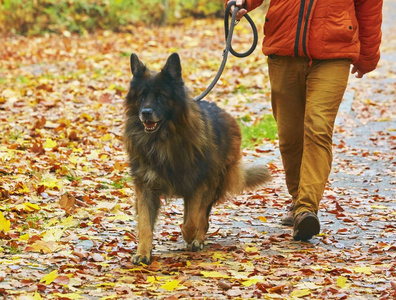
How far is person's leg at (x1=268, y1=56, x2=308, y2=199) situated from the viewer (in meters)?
5.59

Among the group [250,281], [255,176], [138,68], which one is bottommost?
[250,281]

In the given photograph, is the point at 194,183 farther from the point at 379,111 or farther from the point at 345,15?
the point at 379,111

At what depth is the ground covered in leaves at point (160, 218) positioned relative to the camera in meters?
4.24

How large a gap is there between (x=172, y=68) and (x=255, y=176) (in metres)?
1.71

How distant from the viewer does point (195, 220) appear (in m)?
5.22

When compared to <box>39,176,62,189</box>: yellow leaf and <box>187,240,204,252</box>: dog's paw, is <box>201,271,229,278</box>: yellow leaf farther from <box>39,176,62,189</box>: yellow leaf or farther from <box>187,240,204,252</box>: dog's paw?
<box>39,176,62,189</box>: yellow leaf

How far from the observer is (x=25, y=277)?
13.8 ft

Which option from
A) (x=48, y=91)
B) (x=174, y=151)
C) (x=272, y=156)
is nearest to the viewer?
(x=174, y=151)

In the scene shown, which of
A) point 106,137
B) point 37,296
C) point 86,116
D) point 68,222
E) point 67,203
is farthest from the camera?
point 86,116

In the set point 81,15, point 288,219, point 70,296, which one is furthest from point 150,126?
point 81,15

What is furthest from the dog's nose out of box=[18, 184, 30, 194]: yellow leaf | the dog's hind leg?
box=[18, 184, 30, 194]: yellow leaf

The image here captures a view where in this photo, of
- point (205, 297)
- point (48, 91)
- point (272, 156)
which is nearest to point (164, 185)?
point (205, 297)

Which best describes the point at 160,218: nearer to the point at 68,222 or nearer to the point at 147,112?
the point at 68,222

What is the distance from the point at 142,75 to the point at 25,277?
179 cm
